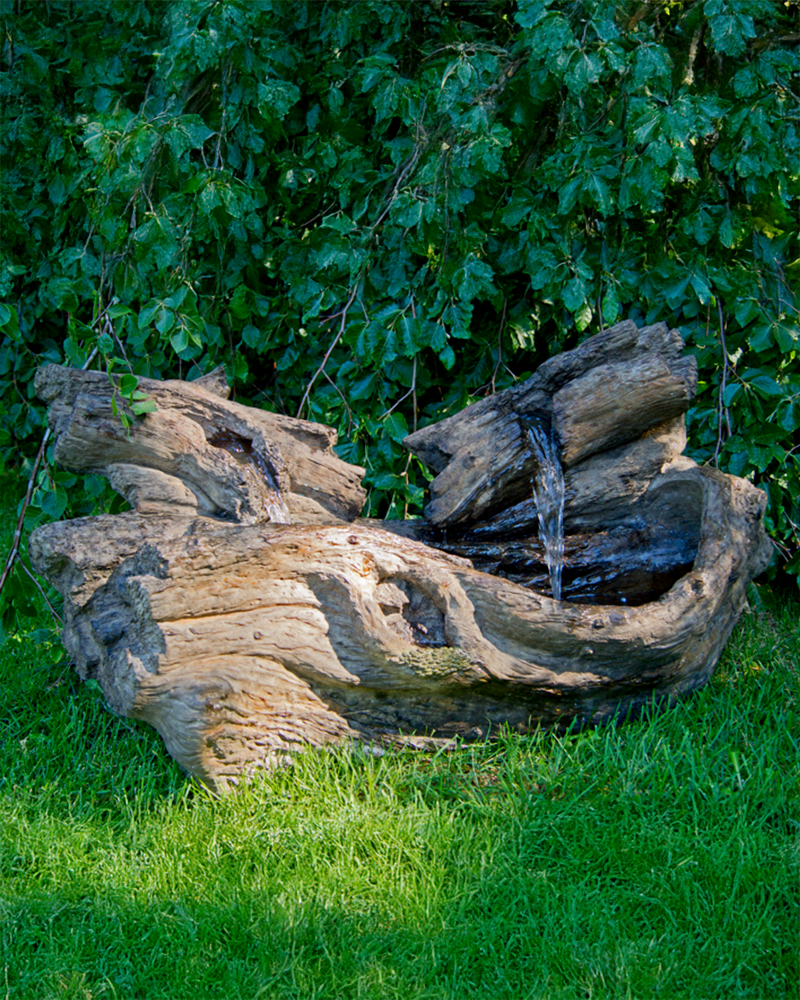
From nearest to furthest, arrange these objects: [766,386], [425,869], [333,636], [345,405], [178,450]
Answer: [425,869]
[333,636]
[178,450]
[766,386]
[345,405]

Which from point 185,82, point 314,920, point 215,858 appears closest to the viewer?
point 314,920

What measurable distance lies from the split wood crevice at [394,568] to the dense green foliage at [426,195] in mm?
442

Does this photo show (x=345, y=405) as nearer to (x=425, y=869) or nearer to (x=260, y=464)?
(x=260, y=464)

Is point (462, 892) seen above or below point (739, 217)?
below

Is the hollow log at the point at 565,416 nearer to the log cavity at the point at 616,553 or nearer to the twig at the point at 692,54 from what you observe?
the log cavity at the point at 616,553

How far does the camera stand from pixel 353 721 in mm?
3141

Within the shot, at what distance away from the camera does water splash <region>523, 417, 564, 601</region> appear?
12.4ft

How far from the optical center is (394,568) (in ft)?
10.3

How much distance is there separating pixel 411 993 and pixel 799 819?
1378 mm

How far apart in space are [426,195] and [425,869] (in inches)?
109

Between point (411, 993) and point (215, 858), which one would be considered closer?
point (411, 993)

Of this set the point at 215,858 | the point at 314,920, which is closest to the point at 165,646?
the point at 215,858

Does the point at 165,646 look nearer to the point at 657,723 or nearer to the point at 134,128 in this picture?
the point at 657,723

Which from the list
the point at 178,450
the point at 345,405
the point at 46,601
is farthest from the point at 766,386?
the point at 46,601
